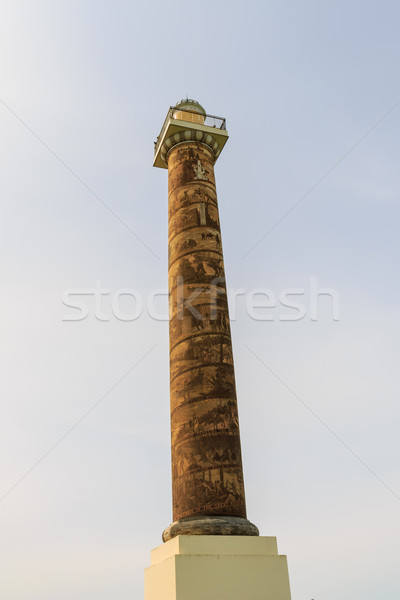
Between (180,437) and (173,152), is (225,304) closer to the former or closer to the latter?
(180,437)

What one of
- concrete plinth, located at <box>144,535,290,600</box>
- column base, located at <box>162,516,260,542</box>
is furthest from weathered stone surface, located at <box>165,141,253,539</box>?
concrete plinth, located at <box>144,535,290,600</box>

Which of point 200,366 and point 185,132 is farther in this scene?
point 185,132

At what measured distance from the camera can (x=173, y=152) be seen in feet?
37.5

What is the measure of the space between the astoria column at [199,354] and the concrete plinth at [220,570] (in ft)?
0.65

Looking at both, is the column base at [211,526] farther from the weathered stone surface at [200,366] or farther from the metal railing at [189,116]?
the metal railing at [189,116]

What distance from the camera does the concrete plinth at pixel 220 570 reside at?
698 cm

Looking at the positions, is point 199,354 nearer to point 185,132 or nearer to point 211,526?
point 211,526

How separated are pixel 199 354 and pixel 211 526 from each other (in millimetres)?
2632

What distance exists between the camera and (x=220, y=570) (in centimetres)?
714

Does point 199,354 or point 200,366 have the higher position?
point 199,354

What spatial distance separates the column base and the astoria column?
1cm

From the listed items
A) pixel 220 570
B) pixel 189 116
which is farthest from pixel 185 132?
pixel 220 570

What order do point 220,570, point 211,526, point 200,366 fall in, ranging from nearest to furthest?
point 220,570 < point 211,526 < point 200,366

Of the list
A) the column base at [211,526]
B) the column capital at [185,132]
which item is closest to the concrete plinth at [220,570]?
the column base at [211,526]
